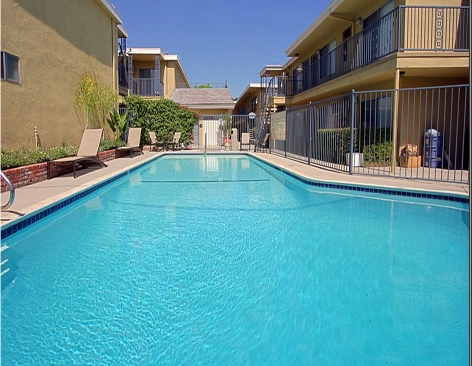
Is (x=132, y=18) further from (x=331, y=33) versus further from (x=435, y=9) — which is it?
(x=435, y=9)

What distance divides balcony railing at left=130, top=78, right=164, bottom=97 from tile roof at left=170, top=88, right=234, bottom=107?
2.44 m

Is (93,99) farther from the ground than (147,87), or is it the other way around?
(147,87)

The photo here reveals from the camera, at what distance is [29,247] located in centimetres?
518

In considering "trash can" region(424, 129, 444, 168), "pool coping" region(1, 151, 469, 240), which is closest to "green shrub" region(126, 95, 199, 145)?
"pool coping" region(1, 151, 469, 240)

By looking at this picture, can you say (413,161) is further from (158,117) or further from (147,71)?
(147,71)

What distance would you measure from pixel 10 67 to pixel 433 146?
11.6 m

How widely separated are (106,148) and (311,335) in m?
13.5

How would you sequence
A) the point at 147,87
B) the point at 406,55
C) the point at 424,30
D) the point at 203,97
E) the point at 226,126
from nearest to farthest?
1. the point at 406,55
2. the point at 424,30
3. the point at 226,126
4. the point at 147,87
5. the point at 203,97

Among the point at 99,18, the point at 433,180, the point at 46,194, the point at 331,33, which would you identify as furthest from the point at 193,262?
the point at 331,33

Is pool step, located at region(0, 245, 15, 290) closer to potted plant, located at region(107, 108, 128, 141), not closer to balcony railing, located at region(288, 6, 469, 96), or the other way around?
balcony railing, located at region(288, 6, 469, 96)

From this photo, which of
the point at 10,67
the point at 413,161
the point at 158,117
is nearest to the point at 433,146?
the point at 413,161

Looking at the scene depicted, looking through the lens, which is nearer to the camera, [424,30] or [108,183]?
[108,183]

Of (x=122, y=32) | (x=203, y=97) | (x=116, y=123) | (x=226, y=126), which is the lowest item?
(x=116, y=123)

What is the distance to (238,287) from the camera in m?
3.83
